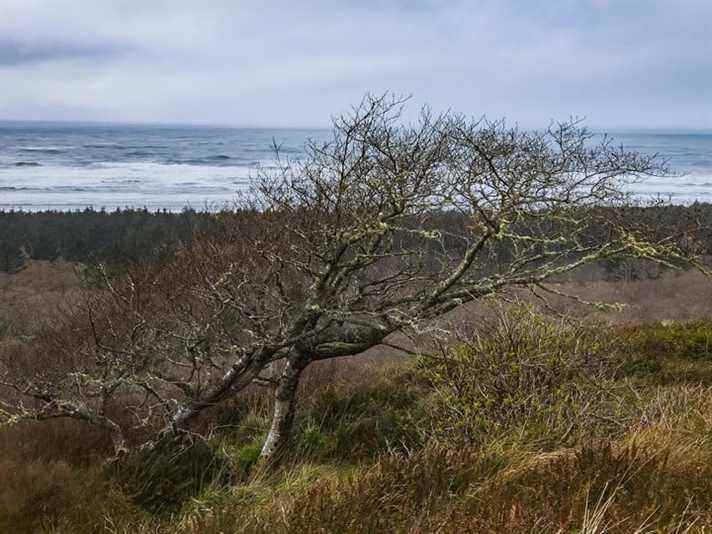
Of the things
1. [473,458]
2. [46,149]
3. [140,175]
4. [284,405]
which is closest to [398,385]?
[284,405]

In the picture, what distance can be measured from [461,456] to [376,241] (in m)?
3.86

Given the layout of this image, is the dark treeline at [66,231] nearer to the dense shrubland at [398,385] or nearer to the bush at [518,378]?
the dense shrubland at [398,385]

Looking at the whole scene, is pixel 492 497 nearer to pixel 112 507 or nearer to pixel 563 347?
pixel 563 347

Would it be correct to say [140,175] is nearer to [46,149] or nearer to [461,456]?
[46,149]

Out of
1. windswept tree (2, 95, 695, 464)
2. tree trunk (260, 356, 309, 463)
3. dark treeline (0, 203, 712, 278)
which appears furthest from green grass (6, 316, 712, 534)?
dark treeline (0, 203, 712, 278)

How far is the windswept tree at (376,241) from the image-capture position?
280 inches

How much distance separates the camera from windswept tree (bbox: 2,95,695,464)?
280 inches

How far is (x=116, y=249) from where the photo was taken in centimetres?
4188

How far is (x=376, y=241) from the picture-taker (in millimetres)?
7594

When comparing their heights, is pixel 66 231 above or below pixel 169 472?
below

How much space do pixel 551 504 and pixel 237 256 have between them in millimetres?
6065

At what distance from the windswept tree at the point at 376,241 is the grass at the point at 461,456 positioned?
0.77 m

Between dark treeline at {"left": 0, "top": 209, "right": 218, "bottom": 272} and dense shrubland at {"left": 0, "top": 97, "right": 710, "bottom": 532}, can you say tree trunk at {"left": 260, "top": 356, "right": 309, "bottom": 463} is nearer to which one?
dense shrubland at {"left": 0, "top": 97, "right": 710, "bottom": 532}

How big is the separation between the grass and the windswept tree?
77cm
